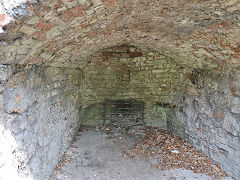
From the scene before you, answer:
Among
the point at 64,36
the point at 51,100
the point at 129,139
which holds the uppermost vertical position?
the point at 64,36

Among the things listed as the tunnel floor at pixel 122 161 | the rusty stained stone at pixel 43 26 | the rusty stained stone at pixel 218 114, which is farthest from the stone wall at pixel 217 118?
the rusty stained stone at pixel 43 26

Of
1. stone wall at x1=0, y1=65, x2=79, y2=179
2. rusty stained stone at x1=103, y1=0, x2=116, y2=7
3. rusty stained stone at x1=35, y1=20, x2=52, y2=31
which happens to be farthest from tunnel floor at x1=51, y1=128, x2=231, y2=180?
rusty stained stone at x1=103, y1=0, x2=116, y2=7

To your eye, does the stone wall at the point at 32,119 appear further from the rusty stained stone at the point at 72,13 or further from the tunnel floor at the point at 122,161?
the rusty stained stone at the point at 72,13

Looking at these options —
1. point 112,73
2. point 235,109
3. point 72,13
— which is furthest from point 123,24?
point 112,73

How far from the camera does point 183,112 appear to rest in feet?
13.0

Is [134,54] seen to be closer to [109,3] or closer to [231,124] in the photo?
[231,124]

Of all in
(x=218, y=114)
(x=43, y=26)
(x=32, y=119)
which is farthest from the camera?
(x=218, y=114)

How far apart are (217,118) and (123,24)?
2.21 m

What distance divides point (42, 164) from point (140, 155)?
73.8 inches

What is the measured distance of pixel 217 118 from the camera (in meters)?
2.97

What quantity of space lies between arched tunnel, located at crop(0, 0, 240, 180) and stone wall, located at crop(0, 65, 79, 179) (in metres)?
0.01

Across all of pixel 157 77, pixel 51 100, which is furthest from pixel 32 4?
pixel 157 77

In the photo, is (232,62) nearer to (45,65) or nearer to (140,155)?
(140,155)

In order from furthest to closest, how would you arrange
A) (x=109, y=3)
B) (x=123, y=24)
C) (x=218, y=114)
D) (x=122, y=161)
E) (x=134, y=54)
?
1. (x=134, y=54)
2. (x=122, y=161)
3. (x=218, y=114)
4. (x=123, y=24)
5. (x=109, y=3)
